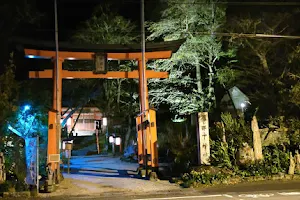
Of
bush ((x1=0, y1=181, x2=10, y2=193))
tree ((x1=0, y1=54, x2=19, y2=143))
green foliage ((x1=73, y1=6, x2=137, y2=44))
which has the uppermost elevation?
green foliage ((x1=73, y1=6, x2=137, y2=44))

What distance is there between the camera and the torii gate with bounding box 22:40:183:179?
50.1ft

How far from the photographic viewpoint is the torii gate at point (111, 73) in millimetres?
15258

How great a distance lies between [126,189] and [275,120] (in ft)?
27.2

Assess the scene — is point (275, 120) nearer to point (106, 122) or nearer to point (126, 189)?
point (126, 189)

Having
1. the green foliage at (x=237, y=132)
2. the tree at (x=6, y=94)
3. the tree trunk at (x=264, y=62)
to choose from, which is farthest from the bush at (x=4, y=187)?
the tree trunk at (x=264, y=62)

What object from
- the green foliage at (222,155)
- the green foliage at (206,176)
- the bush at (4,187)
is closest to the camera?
the bush at (4,187)

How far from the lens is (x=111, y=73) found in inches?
657

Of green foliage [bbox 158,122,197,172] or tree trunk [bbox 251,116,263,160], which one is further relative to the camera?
green foliage [bbox 158,122,197,172]

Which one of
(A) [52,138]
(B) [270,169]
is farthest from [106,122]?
(B) [270,169]

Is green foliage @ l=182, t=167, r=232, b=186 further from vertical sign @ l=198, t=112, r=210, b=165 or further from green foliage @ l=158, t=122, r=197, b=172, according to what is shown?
green foliage @ l=158, t=122, r=197, b=172

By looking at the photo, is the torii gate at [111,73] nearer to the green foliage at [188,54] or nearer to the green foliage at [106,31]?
the green foliage at [188,54]

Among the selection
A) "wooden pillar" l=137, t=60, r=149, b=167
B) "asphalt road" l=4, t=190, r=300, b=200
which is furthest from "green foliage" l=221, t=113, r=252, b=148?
"asphalt road" l=4, t=190, r=300, b=200

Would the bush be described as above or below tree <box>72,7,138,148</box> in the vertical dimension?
below

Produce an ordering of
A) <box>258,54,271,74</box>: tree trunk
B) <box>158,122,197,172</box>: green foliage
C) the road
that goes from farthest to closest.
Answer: <box>258,54,271,74</box>: tree trunk → <box>158,122,197,172</box>: green foliage → the road
